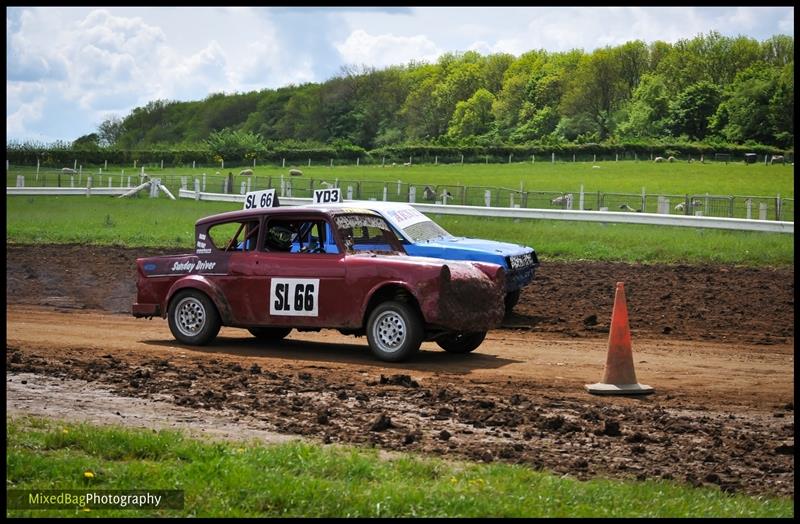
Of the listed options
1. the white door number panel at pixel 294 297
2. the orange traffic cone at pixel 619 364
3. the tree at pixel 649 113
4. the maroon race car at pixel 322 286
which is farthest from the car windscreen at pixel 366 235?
the tree at pixel 649 113

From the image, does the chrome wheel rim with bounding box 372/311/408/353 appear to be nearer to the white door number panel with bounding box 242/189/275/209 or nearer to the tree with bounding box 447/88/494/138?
the white door number panel with bounding box 242/189/275/209

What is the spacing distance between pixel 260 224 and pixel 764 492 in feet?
28.1

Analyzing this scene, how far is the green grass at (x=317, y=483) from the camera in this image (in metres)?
7.12

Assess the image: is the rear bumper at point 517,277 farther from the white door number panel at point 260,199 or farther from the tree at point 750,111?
the tree at point 750,111

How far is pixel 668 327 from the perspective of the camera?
59.8 ft

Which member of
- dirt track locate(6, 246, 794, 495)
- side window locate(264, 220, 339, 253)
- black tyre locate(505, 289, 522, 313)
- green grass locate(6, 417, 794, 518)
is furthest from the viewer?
black tyre locate(505, 289, 522, 313)

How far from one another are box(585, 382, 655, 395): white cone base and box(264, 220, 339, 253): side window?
446cm

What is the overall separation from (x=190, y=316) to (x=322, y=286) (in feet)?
6.41

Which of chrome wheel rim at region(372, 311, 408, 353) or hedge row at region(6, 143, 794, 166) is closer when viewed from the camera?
chrome wheel rim at region(372, 311, 408, 353)

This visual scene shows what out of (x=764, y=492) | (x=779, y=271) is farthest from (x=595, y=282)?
(x=764, y=492)

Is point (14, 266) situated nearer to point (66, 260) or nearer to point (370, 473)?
point (66, 260)

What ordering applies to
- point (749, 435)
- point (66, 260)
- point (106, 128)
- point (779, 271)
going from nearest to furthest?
point (749, 435) → point (779, 271) → point (66, 260) → point (106, 128)

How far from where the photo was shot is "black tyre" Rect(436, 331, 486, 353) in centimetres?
1514

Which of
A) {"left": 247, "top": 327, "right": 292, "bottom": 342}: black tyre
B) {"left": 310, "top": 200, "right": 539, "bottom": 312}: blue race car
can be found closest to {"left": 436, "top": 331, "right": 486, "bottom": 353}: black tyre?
{"left": 247, "top": 327, "right": 292, "bottom": 342}: black tyre
